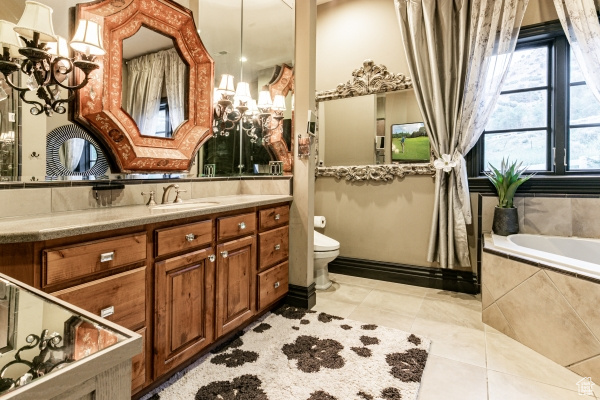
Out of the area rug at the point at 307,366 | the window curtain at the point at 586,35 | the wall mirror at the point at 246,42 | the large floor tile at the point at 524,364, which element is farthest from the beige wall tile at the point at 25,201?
the window curtain at the point at 586,35

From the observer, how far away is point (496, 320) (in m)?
2.40

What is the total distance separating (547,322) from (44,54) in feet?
9.81

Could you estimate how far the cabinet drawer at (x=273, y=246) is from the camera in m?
2.42

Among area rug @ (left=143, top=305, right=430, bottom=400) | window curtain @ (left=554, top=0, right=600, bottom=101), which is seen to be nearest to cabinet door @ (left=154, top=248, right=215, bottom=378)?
area rug @ (left=143, top=305, right=430, bottom=400)

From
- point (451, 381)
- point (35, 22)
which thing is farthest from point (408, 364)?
point (35, 22)

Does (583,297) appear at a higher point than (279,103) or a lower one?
lower

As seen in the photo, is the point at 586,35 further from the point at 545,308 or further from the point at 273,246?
the point at 273,246

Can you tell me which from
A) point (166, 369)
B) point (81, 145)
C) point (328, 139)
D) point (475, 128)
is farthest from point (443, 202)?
point (81, 145)

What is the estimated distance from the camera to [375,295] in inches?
122

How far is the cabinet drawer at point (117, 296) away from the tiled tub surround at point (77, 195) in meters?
0.56

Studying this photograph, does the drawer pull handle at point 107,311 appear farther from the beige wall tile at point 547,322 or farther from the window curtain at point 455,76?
the window curtain at point 455,76

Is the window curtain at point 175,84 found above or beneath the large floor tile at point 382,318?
above

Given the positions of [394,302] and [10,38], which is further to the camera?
[394,302]

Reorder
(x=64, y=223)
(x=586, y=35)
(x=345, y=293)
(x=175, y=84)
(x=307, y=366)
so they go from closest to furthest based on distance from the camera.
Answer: (x=64, y=223) → (x=307, y=366) → (x=175, y=84) → (x=586, y=35) → (x=345, y=293)
